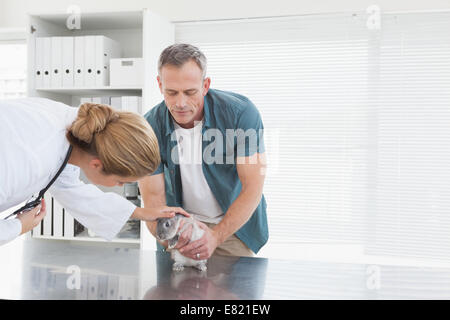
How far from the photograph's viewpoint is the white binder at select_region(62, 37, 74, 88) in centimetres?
288

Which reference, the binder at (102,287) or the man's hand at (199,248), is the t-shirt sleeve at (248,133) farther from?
the binder at (102,287)

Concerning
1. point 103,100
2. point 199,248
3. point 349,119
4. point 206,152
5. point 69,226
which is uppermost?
point 103,100

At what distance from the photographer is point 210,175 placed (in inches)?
72.3

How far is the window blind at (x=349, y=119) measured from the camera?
284 centimetres

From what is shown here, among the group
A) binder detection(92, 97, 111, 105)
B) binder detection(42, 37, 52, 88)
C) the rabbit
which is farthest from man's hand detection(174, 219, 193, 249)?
binder detection(42, 37, 52, 88)

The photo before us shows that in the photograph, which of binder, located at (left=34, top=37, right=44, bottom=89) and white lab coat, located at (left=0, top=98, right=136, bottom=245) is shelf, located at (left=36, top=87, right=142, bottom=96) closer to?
binder, located at (left=34, top=37, right=44, bottom=89)

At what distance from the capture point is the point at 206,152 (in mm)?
1814

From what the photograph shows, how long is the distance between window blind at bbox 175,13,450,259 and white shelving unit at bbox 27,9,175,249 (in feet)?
0.99

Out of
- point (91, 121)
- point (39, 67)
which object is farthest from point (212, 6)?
point (91, 121)

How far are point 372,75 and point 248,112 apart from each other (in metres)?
1.41

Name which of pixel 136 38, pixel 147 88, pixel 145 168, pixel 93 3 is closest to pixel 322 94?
pixel 147 88

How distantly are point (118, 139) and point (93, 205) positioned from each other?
468 mm

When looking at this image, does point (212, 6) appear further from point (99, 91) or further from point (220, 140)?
point (220, 140)

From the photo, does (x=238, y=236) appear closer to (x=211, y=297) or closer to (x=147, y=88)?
(x=211, y=297)
